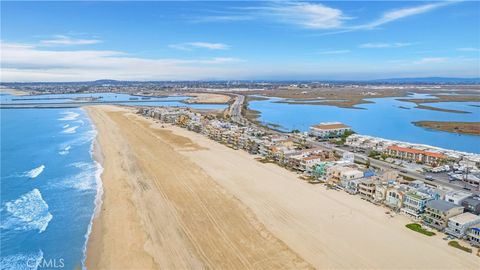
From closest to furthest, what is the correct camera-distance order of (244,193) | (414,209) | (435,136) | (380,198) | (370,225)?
(370,225) → (414,209) → (380,198) → (244,193) → (435,136)

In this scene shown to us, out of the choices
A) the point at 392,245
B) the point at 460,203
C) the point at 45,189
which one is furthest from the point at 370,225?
the point at 45,189

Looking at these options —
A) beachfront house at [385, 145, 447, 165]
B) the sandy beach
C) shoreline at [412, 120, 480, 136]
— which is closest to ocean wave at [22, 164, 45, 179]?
the sandy beach

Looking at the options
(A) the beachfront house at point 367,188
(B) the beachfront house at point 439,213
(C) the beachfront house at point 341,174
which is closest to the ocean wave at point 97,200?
(C) the beachfront house at point 341,174

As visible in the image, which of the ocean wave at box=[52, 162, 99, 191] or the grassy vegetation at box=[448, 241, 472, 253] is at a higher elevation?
the ocean wave at box=[52, 162, 99, 191]

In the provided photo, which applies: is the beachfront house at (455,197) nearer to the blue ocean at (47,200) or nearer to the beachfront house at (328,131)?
the blue ocean at (47,200)

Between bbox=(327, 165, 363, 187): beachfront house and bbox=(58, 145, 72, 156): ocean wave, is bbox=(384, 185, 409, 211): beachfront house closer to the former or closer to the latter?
bbox=(327, 165, 363, 187): beachfront house

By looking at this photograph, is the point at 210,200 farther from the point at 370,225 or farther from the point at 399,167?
the point at 399,167
